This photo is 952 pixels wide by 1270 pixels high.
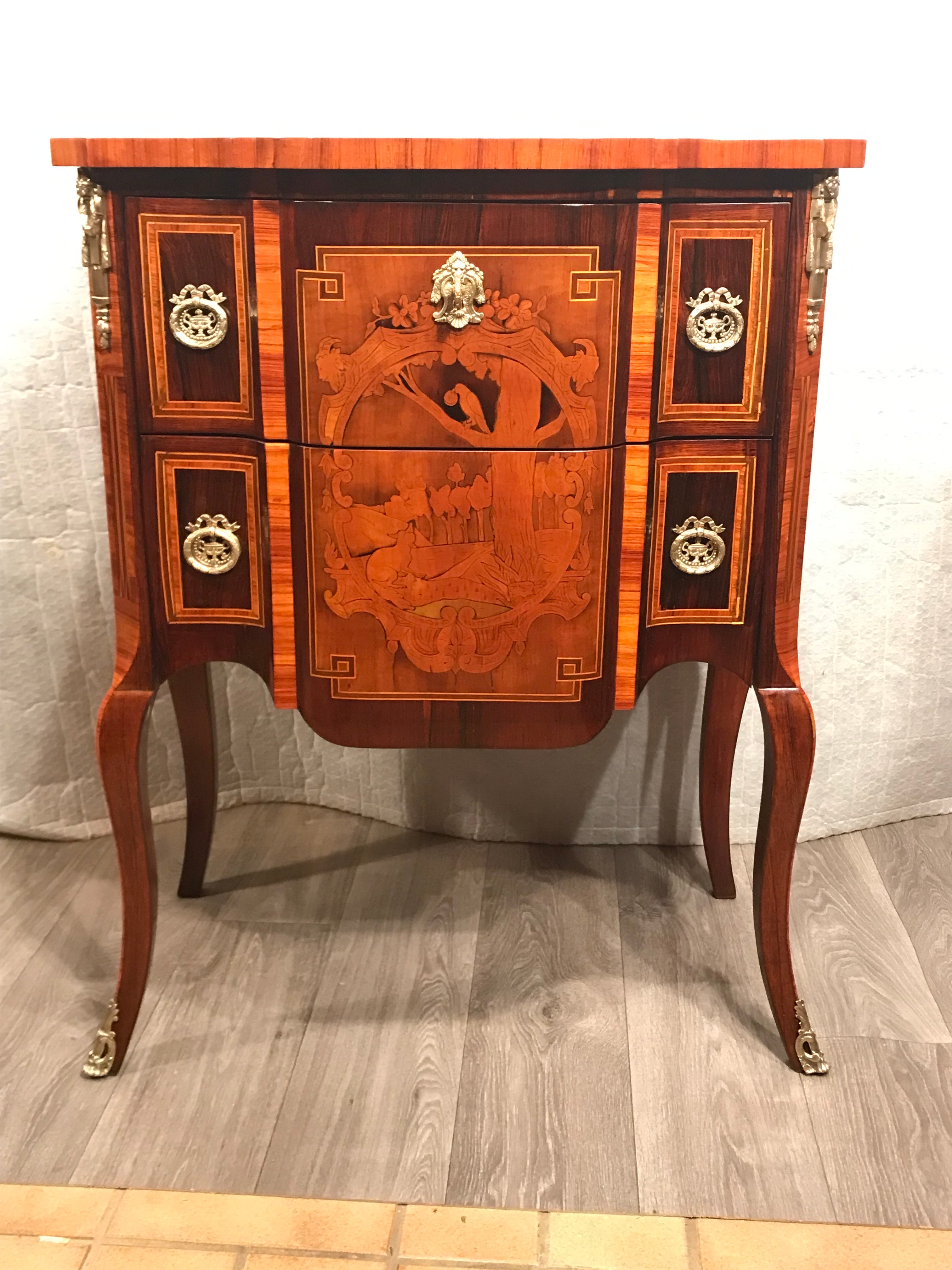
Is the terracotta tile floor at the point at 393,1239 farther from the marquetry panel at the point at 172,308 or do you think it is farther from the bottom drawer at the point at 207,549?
the marquetry panel at the point at 172,308

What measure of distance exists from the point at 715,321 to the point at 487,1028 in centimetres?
89

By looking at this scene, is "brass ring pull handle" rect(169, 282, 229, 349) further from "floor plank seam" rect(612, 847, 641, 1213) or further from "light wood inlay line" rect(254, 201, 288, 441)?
"floor plank seam" rect(612, 847, 641, 1213)

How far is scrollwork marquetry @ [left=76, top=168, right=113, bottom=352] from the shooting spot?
1.13 meters

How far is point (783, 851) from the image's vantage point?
4.43 ft

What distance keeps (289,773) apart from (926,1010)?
1036 millimetres

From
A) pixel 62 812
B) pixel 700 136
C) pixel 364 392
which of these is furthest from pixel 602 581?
pixel 62 812

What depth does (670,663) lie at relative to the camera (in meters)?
1.30

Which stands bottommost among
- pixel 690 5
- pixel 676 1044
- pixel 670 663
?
pixel 676 1044

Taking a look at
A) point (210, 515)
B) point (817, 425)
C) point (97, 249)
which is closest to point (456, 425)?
point (210, 515)

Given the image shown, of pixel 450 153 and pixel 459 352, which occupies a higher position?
pixel 450 153

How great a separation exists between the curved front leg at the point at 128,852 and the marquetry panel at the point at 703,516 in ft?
1.90

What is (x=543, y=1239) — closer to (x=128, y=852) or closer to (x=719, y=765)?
(x=128, y=852)

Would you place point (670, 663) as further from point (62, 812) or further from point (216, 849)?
point (62, 812)

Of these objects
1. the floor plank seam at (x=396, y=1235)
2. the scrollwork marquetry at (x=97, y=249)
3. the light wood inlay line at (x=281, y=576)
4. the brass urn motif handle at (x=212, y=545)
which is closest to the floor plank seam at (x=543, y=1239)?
the floor plank seam at (x=396, y=1235)
